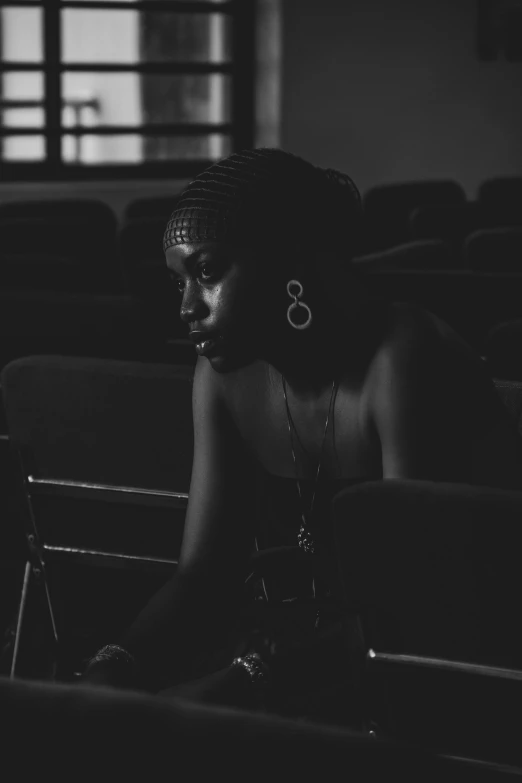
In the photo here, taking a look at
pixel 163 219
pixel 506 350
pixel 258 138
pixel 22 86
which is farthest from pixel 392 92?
pixel 506 350

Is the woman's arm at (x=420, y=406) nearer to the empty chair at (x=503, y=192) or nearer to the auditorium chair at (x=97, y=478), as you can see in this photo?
the auditorium chair at (x=97, y=478)

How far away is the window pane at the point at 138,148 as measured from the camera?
8.00 metres

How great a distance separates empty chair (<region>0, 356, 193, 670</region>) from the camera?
85.3 inches

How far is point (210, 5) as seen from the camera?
26.4ft

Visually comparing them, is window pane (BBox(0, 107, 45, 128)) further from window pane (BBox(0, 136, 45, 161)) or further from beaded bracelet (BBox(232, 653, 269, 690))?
beaded bracelet (BBox(232, 653, 269, 690))

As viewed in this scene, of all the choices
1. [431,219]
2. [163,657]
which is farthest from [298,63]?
[163,657]

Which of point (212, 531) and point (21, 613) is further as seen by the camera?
point (21, 613)

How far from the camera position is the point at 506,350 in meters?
2.63

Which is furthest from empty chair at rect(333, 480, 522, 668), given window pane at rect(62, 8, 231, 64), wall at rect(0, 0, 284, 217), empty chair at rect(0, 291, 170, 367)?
window pane at rect(62, 8, 231, 64)

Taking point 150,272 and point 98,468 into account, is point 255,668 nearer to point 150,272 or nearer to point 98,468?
point 98,468

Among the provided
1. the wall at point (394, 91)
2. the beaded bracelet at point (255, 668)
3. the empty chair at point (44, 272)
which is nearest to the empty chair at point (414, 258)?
the empty chair at point (44, 272)

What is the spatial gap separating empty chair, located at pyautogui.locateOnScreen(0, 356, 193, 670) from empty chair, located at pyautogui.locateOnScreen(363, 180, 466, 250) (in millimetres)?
4180

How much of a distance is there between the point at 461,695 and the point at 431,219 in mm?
4481

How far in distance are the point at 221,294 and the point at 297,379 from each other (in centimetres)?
19
